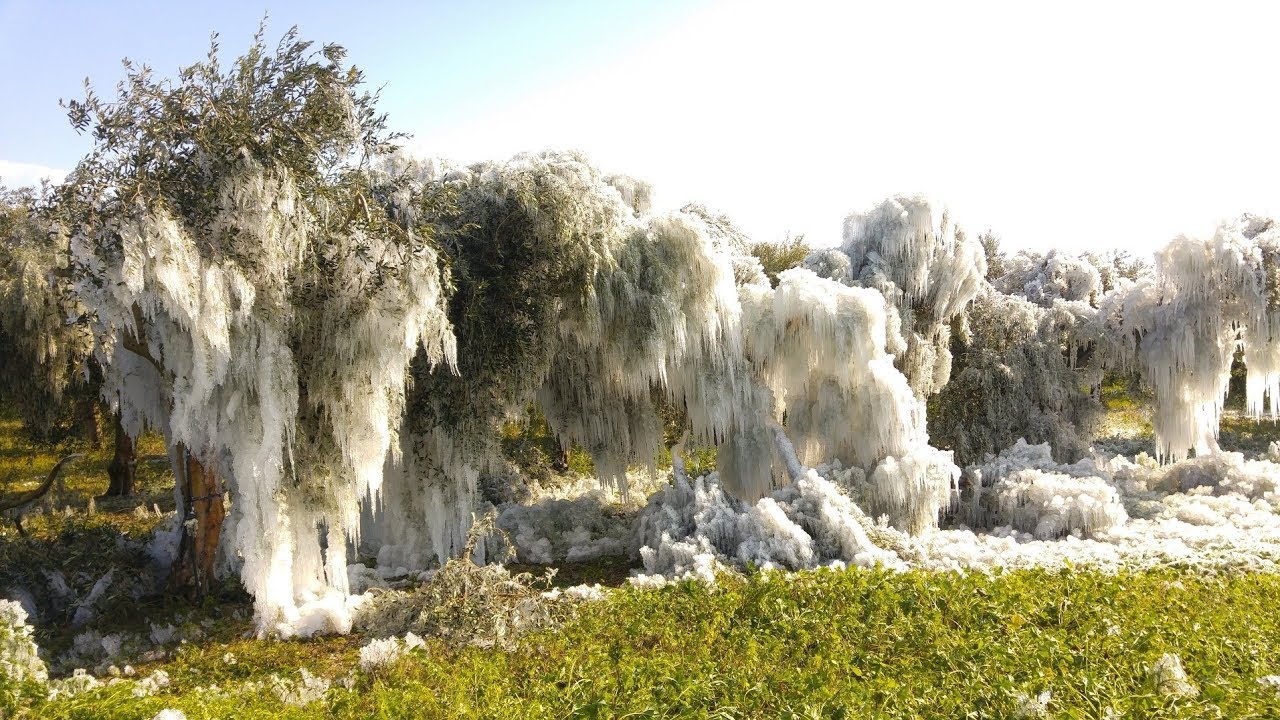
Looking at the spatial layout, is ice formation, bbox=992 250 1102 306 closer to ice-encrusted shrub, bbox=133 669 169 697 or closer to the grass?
the grass

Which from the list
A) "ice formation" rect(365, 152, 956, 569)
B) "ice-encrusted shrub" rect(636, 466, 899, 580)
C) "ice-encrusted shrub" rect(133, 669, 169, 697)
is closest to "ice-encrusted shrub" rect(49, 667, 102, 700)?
"ice-encrusted shrub" rect(133, 669, 169, 697)

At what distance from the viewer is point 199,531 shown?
407 inches

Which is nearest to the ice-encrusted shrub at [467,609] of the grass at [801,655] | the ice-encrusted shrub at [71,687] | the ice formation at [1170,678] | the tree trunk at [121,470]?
the grass at [801,655]

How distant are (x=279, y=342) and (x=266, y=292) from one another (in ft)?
1.80

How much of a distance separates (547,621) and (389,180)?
623 cm

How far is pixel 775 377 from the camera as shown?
14.9 m

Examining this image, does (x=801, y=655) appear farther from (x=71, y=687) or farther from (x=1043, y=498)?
(x=1043, y=498)

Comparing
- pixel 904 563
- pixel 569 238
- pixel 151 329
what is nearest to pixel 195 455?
pixel 151 329

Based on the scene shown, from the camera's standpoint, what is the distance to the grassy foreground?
5855mm

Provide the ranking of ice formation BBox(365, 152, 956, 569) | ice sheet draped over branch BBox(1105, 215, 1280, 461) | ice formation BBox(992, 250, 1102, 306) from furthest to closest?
1. ice formation BBox(992, 250, 1102, 306)
2. ice sheet draped over branch BBox(1105, 215, 1280, 461)
3. ice formation BBox(365, 152, 956, 569)

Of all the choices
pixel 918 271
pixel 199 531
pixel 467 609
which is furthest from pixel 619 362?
pixel 918 271

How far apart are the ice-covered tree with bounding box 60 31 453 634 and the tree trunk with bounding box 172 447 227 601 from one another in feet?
0.10

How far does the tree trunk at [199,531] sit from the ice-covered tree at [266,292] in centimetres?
3

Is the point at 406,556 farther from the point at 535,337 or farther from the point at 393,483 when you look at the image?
the point at 535,337
